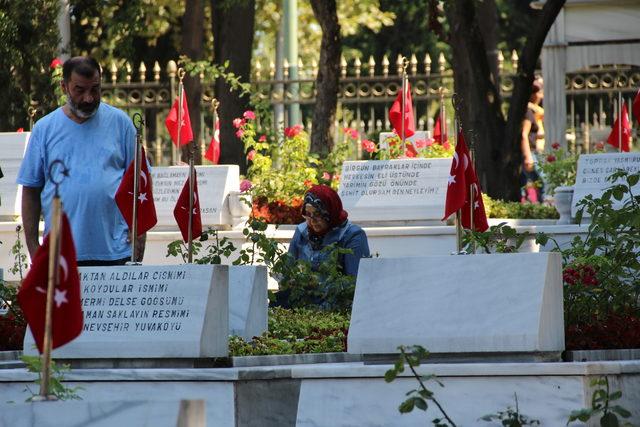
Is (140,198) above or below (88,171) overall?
below

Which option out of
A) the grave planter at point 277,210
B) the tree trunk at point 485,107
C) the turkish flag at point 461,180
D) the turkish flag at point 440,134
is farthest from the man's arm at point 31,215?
the tree trunk at point 485,107

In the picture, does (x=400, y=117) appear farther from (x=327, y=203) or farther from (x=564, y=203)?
(x=327, y=203)

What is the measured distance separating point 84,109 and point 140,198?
0.90 m

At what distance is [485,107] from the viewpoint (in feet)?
65.3

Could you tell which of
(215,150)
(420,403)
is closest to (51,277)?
(420,403)

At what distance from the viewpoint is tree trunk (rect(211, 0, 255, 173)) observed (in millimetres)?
23375

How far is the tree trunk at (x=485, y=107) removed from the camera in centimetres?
1967

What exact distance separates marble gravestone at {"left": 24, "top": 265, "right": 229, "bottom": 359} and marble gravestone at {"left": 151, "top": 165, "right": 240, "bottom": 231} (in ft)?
28.0

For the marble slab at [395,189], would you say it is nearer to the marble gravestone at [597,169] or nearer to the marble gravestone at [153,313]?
the marble gravestone at [597,169]

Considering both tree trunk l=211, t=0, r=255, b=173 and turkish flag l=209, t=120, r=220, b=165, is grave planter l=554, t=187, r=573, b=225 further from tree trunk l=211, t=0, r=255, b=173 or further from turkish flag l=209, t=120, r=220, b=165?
tree trunk l=211, t=0, r=255, b=173

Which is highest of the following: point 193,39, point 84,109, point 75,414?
point 193,39

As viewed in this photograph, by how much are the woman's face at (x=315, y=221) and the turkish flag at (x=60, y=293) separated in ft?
16.7

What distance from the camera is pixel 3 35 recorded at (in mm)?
20812

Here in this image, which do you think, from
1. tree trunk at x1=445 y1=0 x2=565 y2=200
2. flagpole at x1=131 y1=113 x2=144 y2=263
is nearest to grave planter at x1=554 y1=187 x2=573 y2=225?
tree trunk at x1=445 y1=0 x2=565 y2=200
